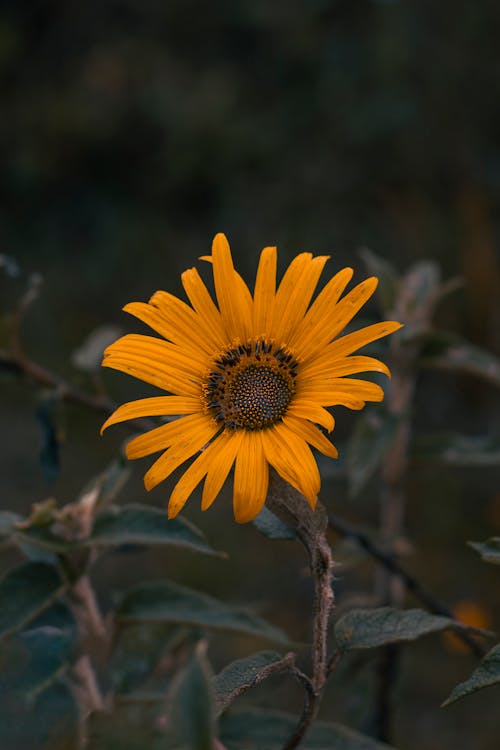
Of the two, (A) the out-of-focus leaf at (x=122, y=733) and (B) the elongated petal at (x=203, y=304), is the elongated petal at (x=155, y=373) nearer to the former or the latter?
(B) the elongated petal at (x=203, y=304)

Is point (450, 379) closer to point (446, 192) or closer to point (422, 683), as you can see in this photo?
point (446, 192)

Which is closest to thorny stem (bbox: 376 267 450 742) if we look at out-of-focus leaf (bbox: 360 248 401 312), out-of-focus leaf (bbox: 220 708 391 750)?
out-of-focus leaf (bbox: 360 248 401 312)

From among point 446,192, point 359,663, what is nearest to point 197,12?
point 446,192

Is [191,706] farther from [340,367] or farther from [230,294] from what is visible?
[230,294]

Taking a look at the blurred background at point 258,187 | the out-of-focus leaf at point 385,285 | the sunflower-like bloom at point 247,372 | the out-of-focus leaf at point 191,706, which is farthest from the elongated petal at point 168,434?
the blurred background at point 258,187

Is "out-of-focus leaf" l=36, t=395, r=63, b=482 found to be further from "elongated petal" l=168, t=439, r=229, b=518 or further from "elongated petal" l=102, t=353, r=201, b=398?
"elongated petal" l=168, t=439, r=229, b=518
